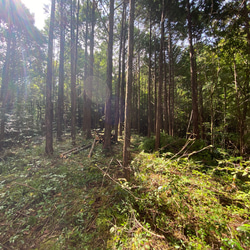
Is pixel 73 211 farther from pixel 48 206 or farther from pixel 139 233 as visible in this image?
pixel 139 233

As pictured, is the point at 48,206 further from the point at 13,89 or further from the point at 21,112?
the point at 13,89

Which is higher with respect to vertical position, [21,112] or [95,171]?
[21,112]

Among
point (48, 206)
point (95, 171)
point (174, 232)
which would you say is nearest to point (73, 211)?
point (48, 206)

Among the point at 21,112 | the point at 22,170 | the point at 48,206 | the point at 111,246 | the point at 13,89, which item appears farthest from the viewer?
the point at 13,89

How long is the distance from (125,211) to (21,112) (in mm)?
14046

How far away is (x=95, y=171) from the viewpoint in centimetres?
511

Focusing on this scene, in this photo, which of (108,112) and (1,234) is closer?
(1,234)


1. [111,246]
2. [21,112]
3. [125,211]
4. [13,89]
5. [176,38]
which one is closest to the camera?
[111,246]

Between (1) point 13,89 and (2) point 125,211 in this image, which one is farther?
(1) point 13,89

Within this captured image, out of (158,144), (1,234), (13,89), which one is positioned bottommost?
(1,234)

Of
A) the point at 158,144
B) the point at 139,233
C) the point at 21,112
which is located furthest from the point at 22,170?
the point at 21,112

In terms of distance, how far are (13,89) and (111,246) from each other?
16.9 meters

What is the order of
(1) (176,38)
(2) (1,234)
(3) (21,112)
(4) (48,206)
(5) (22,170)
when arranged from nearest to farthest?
(2) (1,234)
(4) (48,206)
(5) (22,170)
(1) (176,38)
(3) (21,112)

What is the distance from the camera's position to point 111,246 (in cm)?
228
